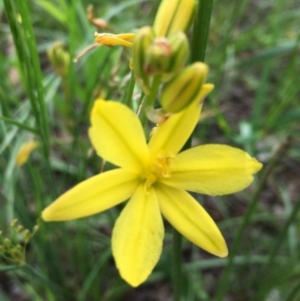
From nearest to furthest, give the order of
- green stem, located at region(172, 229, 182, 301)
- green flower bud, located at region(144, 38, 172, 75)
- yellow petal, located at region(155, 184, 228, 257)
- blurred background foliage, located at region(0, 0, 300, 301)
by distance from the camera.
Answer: green flower bud, located at region(144, 38, 172, 75)
yellow petal, located at region(155, 184, 228, 257)
green stem, located at region(172, 229, 182, 301)
blurred background foliage, located at region(0, 0, 300, 301)

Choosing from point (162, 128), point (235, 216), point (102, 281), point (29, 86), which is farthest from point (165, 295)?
point (162, 128)

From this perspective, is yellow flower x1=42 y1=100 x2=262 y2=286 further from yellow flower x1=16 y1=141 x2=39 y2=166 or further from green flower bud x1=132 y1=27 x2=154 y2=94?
yellow flower x1=16 y1=141 x2=39 y2=166

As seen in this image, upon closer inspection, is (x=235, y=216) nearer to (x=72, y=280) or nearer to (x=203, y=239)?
(x=72, y=280)

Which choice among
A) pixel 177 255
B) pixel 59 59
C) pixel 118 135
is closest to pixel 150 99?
pixel 118 135

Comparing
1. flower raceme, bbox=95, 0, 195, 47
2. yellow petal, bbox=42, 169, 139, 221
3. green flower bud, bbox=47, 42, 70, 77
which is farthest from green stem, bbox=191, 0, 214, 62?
green flower bud, bbox=47, 42, 70, 77

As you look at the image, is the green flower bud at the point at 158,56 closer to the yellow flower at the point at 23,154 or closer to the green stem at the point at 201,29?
the green stem at the point at 201,29

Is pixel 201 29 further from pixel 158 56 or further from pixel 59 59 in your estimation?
pixel 59 59

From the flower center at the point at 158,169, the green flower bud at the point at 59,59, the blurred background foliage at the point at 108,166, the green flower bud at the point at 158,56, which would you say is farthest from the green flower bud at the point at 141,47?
the green flower bud at the point at 59,59
